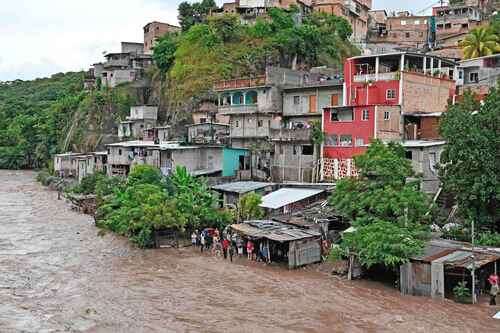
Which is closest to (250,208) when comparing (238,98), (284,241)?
(284,241)

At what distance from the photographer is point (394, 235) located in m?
21.4

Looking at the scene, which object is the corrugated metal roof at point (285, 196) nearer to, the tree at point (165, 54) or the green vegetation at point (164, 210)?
the green vegetation at point (164, 210)

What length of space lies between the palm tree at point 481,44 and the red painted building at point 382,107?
12201 mm

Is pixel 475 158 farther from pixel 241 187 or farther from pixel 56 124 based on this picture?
pixel 56 124

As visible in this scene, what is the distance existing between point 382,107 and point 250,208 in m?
9.53

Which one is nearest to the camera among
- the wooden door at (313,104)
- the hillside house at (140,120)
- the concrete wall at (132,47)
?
the wooden door at (313,104)

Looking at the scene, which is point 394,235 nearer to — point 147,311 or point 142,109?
point 147,311

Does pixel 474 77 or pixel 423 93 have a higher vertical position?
pixel 474 77

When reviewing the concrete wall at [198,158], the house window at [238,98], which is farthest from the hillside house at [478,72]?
the concrete wall at [198,158]

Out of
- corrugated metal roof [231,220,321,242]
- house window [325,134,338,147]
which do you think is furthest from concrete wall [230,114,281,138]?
corrugated metal roof [231,220,321,242]

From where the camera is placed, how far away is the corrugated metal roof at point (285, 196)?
98.9 feet

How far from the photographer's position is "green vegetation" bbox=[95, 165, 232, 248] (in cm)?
2916

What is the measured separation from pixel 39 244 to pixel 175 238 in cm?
750

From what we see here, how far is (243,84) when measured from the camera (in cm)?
4444
